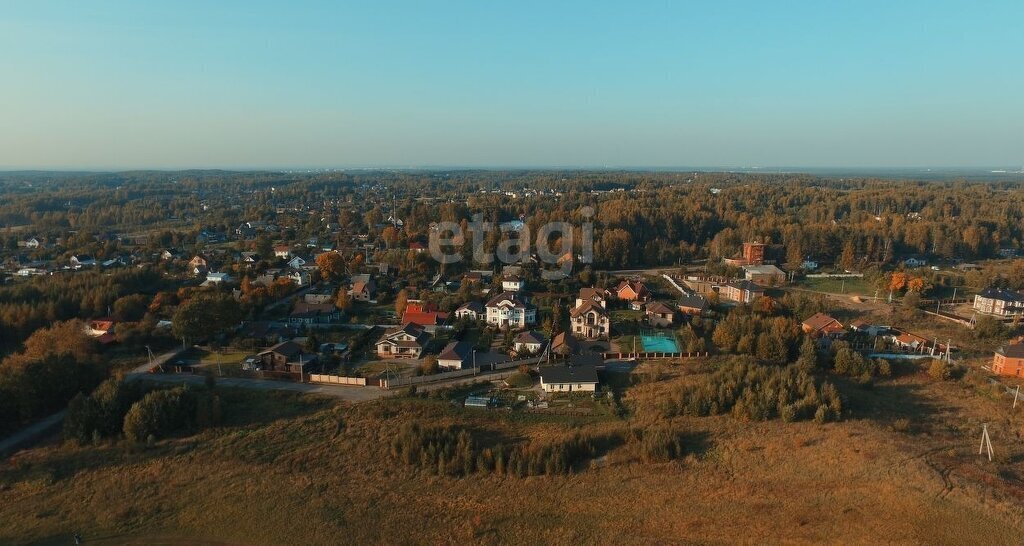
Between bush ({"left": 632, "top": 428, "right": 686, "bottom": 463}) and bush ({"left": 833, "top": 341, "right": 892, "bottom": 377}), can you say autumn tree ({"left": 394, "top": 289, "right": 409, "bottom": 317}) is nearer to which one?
bush ({"left": 632, "top": 428, "right": 686, "bottom": 463})

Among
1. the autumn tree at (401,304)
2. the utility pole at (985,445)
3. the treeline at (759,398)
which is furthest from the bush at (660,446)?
the autumn tree at (401,304)

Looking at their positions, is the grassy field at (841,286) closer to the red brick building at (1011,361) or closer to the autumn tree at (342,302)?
the red brick building at (1011,361)

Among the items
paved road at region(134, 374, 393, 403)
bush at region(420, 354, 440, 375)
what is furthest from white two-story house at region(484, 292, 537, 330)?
paved road at region(134, 374, 393, 403)

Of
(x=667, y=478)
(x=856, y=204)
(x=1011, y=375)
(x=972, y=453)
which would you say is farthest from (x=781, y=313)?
(x=856, y=204)

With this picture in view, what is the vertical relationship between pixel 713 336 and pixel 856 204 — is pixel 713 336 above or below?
below

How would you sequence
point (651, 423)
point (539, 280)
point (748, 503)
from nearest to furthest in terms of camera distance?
point (748, 503)
point (651, 423)
point (539, 280)

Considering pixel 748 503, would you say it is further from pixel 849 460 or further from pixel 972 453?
pixel 972 453
